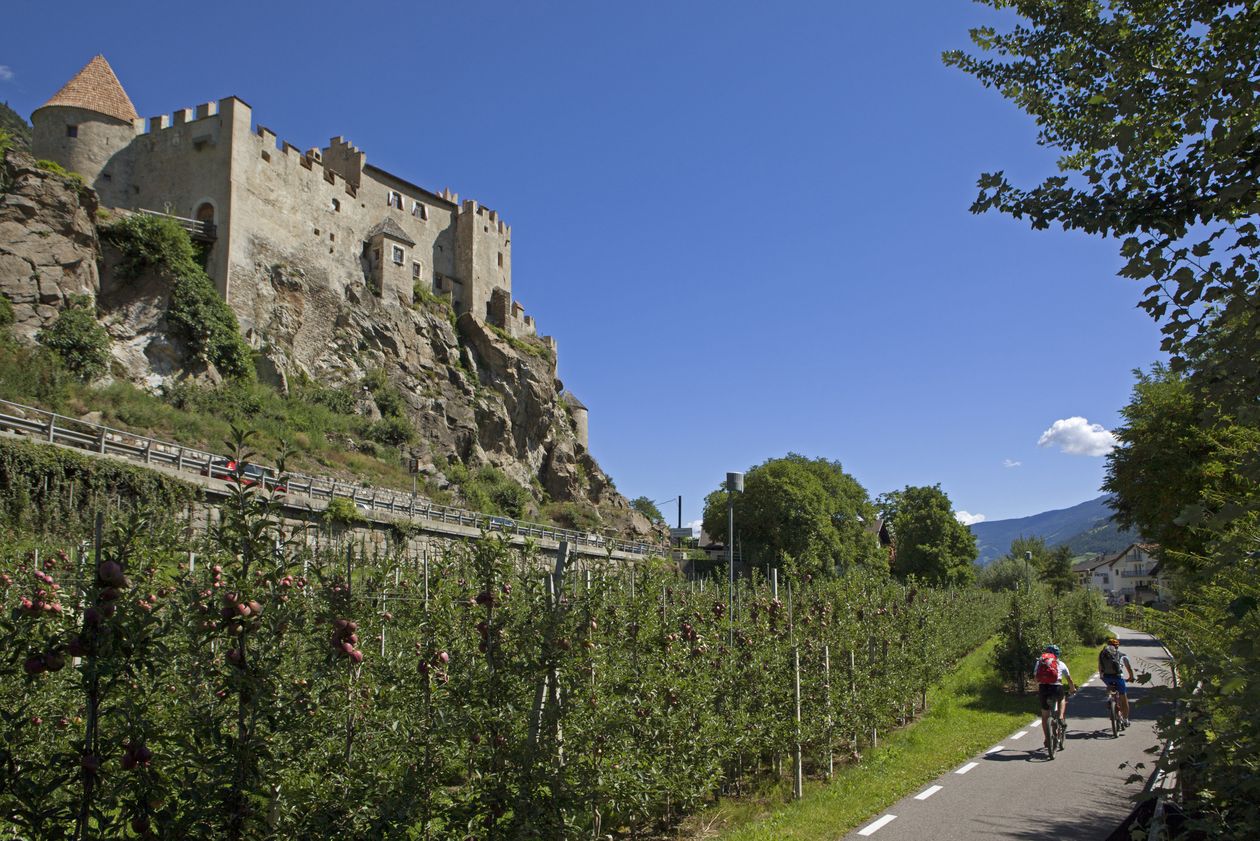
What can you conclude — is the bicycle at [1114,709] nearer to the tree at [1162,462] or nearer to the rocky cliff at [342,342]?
the tree at [1162,462]

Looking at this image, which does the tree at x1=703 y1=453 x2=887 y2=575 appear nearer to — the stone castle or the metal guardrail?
the metal guardrail

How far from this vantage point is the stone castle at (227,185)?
1612 inches

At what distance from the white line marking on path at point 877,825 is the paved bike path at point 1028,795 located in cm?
1

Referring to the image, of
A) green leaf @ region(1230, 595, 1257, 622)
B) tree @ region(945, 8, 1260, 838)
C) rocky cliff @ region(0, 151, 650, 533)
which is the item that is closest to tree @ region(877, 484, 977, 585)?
rocky cliff @ region(0, 151, 650, 533)

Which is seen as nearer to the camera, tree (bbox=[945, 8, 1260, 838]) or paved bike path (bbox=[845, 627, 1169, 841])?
tree (bbox=[945, 8, 1260, 838])

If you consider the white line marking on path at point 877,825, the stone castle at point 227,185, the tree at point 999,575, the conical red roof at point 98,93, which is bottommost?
the white line marking on path at point 877,825

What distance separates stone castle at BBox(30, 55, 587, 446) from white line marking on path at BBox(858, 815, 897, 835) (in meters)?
38.9

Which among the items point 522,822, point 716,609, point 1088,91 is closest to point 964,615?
point 716,609

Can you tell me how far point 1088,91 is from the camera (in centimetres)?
627

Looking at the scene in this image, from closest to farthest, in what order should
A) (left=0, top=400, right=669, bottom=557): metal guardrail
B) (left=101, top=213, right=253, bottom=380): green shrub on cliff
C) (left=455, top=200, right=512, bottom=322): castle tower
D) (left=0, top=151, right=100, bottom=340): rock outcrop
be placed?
(left=0, top=400, right=669, bottom=557): metal guardrail
(left=0, top=151, right=100, bottom=340): rock outcrop
(left=101, top=213, right=253, bottom=380): green shrub on cliff
(left=455, top=200, right=512, bottom=322): castle tower

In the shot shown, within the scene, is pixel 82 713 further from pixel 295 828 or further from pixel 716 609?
pixel 716 609

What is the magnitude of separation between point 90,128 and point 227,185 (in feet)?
24.1

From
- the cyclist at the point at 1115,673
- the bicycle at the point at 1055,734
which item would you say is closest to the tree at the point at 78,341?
the bicycle at the point at 1055,734

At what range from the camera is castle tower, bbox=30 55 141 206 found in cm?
4059
